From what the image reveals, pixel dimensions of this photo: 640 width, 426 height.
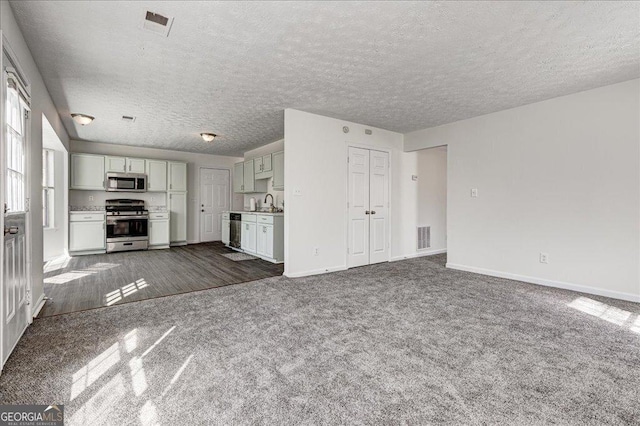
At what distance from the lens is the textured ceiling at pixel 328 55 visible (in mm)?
2133

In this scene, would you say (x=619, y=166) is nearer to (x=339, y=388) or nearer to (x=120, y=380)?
(x=339, y=388)

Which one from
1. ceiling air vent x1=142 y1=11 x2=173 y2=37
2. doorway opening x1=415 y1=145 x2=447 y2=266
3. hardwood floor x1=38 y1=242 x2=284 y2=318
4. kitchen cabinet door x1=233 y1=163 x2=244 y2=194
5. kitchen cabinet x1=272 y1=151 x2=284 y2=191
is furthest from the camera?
kitchen cabinet door x1=233 y1=163 x2=244 y2=194

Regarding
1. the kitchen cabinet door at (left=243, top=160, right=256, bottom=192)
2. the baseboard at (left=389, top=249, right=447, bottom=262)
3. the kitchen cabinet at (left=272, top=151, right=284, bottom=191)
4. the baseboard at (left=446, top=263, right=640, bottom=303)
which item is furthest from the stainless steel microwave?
the baseboard at (left=446, top=263, right=640, bottom=303)

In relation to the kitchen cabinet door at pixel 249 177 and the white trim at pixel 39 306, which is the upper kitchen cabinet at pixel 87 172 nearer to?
the kitchen cabinet door at pixel 249 177

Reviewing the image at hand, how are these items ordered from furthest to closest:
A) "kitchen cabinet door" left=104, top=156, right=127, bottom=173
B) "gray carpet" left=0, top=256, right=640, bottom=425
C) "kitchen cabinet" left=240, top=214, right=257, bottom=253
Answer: "kitchen cabinet door" left=104, top=156, right=127, bottom=173 → "kitchen cabinet" left=240, top=214, right=257, bottom=253 → "gray carpet" left=0, top=256, right=640, bottom=425

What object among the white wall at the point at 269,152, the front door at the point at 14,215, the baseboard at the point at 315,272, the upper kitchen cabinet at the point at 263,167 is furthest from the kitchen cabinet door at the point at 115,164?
the baseboard at the point at 315,272

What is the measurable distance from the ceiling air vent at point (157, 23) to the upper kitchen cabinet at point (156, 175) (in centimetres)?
531

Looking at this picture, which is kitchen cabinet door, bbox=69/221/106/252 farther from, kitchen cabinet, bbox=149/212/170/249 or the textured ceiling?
the textured ceiling

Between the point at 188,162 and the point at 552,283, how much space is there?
7.92m

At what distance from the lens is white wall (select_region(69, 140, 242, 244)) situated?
21.8ft

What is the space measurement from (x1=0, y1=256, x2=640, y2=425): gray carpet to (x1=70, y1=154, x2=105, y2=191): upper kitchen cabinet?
4686 mm

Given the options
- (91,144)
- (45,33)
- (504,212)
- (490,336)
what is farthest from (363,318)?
(91,144)

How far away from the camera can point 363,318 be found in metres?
2.74

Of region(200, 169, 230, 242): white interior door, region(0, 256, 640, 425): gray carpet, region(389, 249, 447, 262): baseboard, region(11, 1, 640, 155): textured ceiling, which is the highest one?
region(11, 1, 640, 155): textured ceiling
